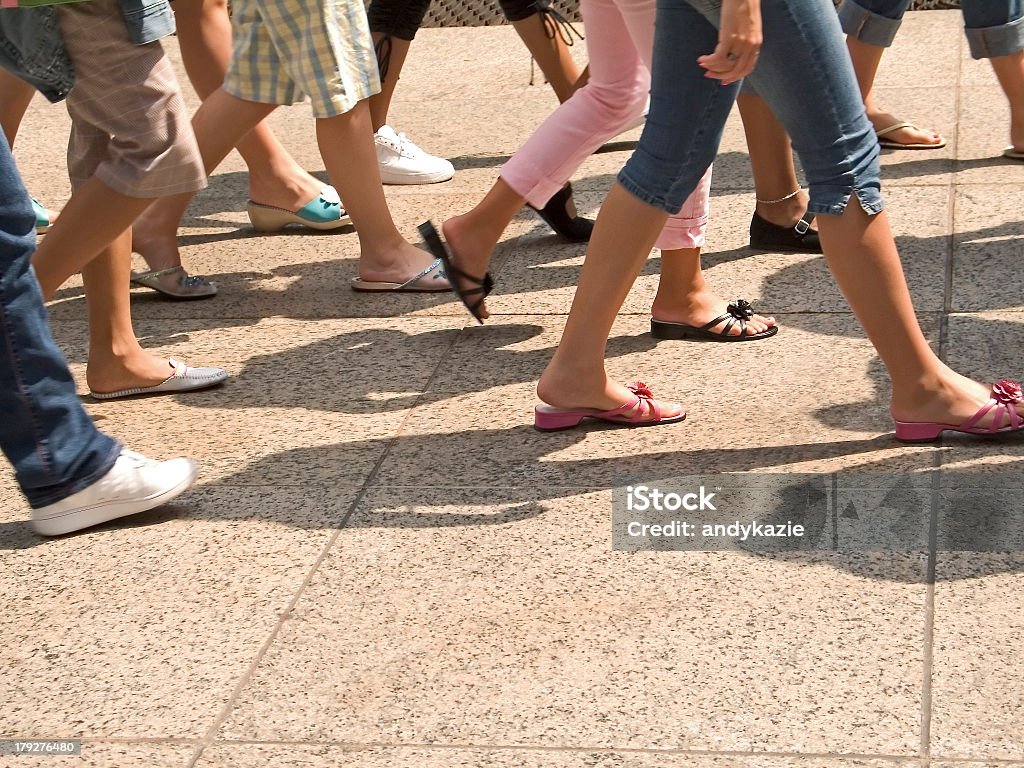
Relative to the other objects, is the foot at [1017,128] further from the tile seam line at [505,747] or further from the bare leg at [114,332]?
the tile seam line at [505,747]

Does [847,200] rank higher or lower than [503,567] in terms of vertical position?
higher

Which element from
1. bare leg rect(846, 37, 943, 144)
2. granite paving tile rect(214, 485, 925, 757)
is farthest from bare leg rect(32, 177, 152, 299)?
bare leg rect(846, 37, 943, 144)

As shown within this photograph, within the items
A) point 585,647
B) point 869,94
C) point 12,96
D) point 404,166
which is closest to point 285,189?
point 404,166

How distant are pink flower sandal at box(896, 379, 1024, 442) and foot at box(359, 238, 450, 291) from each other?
193 centimetres

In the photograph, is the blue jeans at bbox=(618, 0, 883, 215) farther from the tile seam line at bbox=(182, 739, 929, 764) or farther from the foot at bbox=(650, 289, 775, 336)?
the tile seam line at bbox=(182, 739, 929, 764)

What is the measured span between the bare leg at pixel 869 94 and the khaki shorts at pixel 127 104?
8.73 ft

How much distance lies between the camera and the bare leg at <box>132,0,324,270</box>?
4887mm

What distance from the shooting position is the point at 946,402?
3.30 meters

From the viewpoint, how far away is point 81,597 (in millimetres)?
3029

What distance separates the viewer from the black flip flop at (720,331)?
4.12 metres

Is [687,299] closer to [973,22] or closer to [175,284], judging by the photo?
[175,284]

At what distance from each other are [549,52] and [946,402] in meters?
2.66

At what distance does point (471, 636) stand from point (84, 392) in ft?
6.25

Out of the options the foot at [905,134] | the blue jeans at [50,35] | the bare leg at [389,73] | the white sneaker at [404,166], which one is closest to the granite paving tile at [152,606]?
the blue jeans at [50,35]
